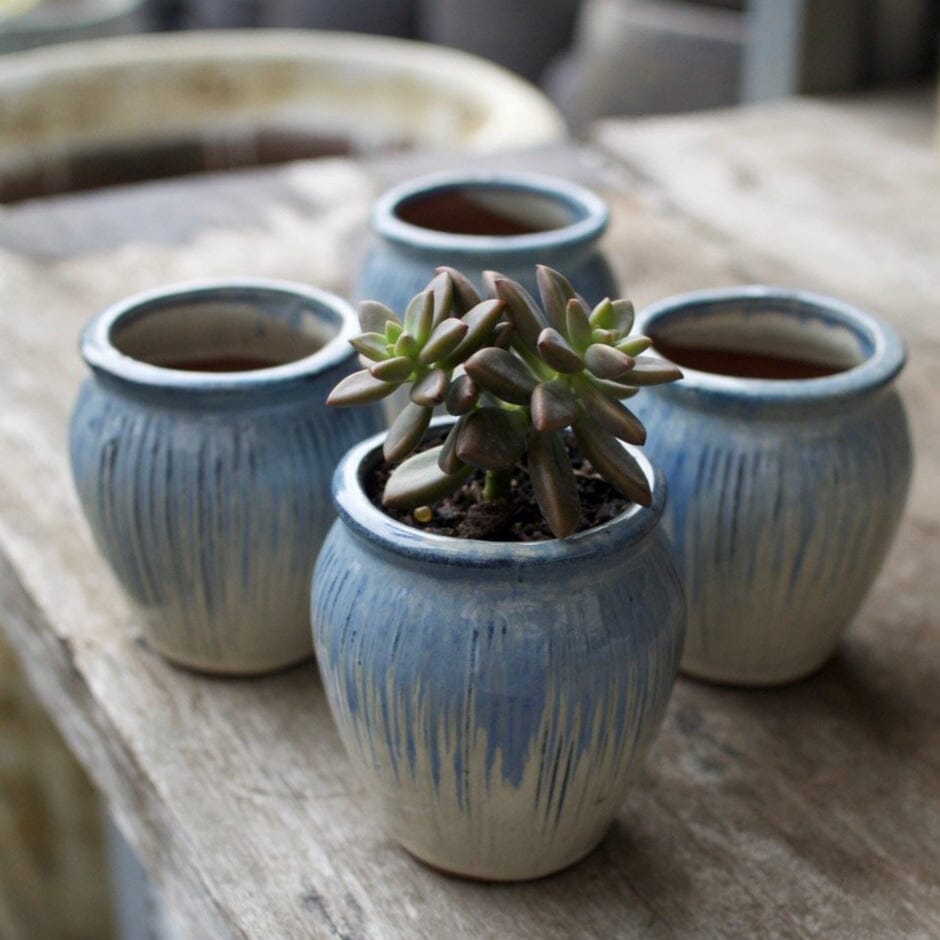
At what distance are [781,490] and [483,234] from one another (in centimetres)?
32

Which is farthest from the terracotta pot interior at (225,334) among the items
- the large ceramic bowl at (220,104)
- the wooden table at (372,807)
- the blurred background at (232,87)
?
the large ceramic bowl at (220,104)

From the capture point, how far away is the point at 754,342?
72 cm

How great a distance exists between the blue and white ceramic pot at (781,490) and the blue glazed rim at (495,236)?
110 mm

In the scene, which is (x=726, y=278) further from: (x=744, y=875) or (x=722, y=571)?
(x=744, y=875)

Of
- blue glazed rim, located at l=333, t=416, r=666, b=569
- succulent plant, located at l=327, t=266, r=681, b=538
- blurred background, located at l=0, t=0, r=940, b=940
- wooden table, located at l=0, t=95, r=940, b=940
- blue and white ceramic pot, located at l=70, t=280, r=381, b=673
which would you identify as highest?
succulent plant, located at l=327, t=266, r=681, b=538

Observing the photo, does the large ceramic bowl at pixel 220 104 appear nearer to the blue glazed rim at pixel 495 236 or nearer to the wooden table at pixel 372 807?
the wooden table at pixel 372 807

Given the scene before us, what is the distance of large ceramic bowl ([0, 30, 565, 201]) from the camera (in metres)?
1.85

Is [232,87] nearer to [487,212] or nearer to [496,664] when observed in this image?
[487,212]

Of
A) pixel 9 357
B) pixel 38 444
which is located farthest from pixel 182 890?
pixel 9 357

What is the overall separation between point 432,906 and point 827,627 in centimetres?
24

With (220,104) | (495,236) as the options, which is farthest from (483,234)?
(220,104)

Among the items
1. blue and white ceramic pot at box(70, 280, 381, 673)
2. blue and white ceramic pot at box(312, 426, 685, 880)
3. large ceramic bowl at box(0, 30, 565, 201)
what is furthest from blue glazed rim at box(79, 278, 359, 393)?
large ceramic bowl at box(0, 30, 565, 201)

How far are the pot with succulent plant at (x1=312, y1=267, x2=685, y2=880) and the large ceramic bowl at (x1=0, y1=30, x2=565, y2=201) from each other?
135 cm

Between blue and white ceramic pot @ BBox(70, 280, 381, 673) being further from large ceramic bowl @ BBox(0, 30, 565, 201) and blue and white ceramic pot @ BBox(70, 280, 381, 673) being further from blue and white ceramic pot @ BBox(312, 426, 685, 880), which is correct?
large ceramic bowl @ BBox(0, 30, 565, 201)
